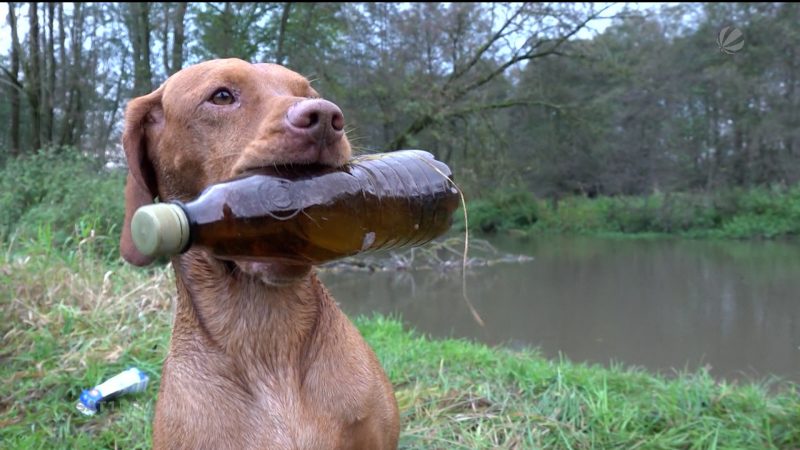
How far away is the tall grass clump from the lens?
633 centimetres

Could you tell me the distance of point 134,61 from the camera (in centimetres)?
1346

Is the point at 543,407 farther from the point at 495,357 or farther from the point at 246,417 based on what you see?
the point at 246,417

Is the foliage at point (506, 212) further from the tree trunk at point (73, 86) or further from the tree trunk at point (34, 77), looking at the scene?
the tree trunk at point (34, 77)

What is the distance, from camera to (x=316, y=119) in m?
1.49

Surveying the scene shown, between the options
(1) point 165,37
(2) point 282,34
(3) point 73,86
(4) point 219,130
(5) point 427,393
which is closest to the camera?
(4) point 219,130

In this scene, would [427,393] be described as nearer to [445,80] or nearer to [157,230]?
[157,230]

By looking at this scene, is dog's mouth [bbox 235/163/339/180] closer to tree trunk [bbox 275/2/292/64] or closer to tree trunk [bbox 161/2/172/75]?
tree trunk [bbox 275/2/292/64]

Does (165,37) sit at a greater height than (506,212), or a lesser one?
greater

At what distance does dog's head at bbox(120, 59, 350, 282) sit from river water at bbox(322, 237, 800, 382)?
3479 millimetres

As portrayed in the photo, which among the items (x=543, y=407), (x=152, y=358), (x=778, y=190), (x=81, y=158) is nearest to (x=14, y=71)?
(x=81, y=158)

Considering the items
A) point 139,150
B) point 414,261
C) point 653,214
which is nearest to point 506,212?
point 653,214

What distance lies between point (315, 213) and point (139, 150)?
81 cm

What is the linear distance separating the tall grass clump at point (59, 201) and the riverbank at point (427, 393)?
161 cm

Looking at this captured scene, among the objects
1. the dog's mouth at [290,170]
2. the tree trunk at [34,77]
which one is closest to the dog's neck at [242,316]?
the dog's mouth at [290,170]
